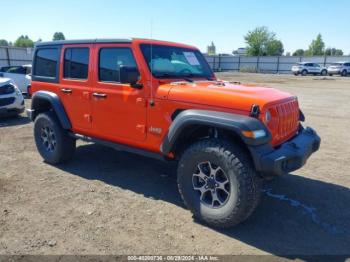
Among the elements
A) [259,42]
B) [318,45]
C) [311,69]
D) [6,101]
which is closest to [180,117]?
[6,101]

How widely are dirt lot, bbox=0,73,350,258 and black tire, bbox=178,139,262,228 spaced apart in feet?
0.60

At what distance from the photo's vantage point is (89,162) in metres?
6.15

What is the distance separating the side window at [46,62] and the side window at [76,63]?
29 cm

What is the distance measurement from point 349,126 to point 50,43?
25.8 feet

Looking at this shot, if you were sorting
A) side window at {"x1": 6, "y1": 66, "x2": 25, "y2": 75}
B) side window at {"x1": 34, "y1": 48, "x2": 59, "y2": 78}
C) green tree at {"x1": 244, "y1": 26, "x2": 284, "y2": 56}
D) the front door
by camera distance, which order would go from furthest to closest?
1. green tree at {"x1": 244, "y1": 26, "x2": 284, "y2": 56}
2. side window at {"x1": 6, "y1": 66, "x2": 25, "y2": 75}
3. side window at {"x1": 34, "y1": 48, "x2": 59, "y2": 78}
4. the front door

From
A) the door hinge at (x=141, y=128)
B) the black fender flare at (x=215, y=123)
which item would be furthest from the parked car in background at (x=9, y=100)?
the black fender flare at (x=215, y=123)

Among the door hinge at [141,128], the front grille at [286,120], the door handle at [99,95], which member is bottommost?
the door hinge at [141,128]

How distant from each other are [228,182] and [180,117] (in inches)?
35.1

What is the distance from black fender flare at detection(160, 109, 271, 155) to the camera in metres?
3.46

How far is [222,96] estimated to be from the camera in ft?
12.4

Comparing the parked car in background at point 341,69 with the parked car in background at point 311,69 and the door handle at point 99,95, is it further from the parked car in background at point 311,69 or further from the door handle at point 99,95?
the door handle at point 99,95

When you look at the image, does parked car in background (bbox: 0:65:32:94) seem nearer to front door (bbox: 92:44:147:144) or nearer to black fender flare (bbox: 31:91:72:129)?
black fender flare (bbox: 31:91:72:129)

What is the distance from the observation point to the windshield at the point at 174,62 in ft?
14.9

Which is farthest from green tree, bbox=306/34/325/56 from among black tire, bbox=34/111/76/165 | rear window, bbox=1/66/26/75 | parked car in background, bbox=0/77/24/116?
black tire, bbox=34/111/76/165
